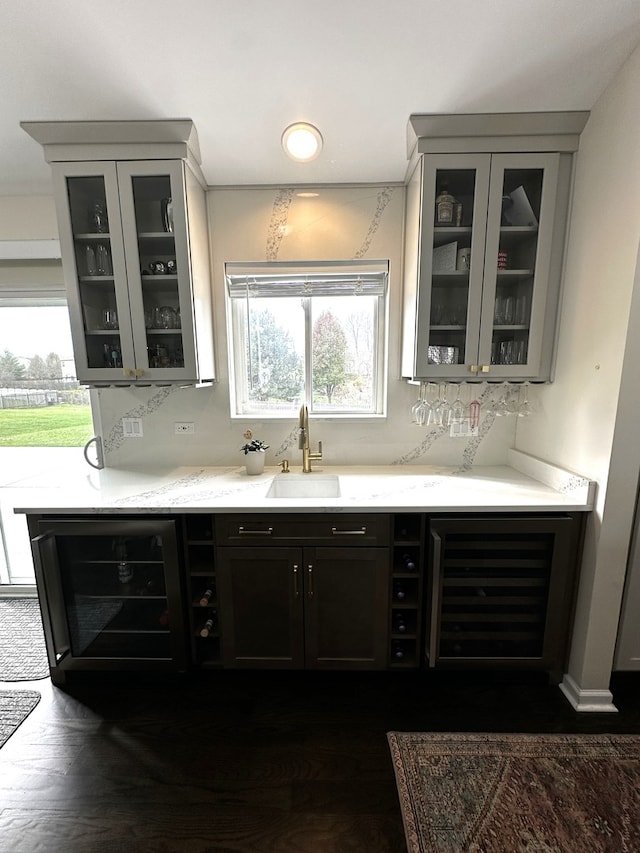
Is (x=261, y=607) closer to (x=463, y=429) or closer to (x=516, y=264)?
(x=463, y=429)

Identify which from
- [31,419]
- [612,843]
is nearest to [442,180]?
[612,843]

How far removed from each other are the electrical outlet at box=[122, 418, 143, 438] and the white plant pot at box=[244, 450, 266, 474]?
755 millimetres

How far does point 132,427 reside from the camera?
91.6 inches

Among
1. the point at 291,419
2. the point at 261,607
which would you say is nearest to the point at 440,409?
the point at 291,419

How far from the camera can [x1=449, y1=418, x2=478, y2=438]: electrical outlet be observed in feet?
7.46

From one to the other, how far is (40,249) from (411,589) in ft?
9.59

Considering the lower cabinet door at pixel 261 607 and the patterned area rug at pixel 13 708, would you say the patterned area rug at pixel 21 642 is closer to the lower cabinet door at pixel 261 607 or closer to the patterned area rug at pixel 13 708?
the patterned area rug at pixel 13 708

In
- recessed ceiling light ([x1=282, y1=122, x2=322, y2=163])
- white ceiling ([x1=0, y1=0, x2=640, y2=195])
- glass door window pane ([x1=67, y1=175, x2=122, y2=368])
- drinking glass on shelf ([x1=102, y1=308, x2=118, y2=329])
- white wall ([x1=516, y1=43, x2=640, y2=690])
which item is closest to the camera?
white ceiling ([x1=0, y1=0, x2=640, y2=195])

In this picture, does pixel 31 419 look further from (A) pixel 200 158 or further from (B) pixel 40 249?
(A) pixel 200 158

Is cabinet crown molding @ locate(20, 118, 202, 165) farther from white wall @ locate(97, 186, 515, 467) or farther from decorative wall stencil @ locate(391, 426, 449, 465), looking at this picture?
decorative wall stencil @ locate(391, 426, 449, 465)

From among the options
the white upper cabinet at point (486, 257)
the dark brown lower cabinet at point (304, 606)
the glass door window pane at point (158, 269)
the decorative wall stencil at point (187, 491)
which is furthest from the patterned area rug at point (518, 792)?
the glass door window pane at point (158, 269)

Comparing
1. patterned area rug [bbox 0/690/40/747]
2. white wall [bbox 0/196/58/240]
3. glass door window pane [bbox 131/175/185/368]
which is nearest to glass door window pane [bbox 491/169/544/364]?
glass door window pane [bbox 131/175/185/368]

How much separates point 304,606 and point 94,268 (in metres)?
2.03

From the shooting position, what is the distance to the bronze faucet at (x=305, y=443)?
6.97 ft
